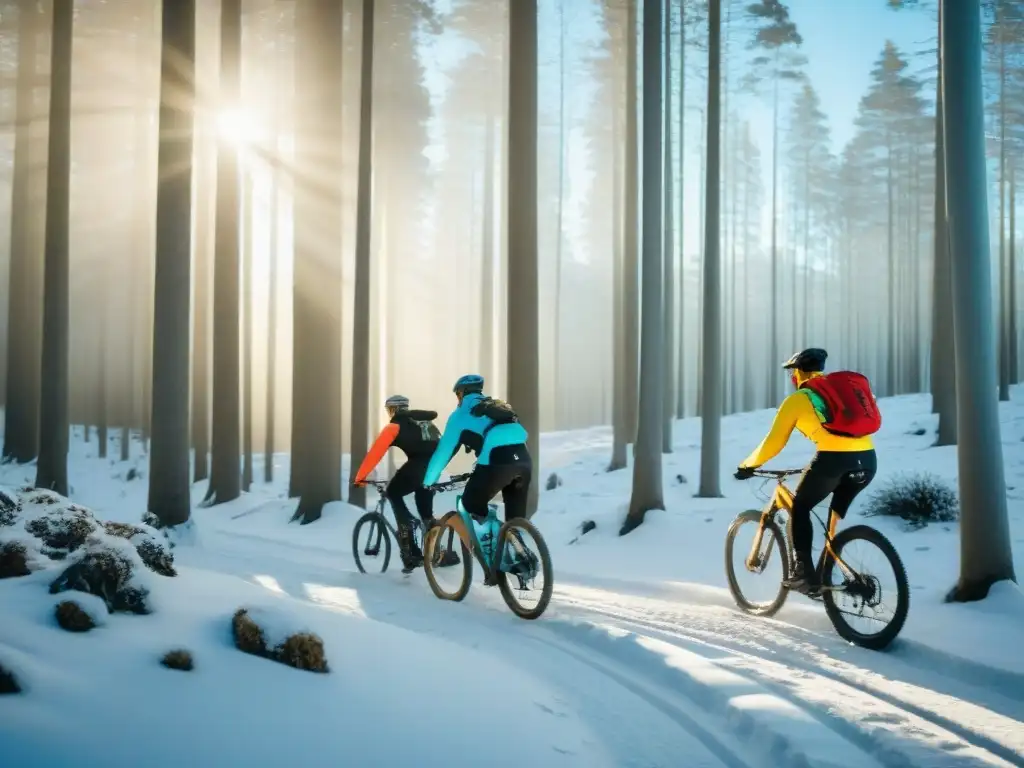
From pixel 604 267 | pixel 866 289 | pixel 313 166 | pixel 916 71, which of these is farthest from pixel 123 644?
pixel 866 289


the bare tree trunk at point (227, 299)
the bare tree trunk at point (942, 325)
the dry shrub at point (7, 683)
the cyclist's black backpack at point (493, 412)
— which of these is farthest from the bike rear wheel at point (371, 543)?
the bare tree trunk at point (942, 325)

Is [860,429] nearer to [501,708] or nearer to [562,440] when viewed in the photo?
[501,708]

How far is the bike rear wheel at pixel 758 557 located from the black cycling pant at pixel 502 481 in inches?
83.5

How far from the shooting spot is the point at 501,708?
400cm

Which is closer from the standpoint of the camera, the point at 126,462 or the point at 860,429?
the point at 860,429

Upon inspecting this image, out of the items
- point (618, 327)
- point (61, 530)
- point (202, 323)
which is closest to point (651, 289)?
point (61, 530)

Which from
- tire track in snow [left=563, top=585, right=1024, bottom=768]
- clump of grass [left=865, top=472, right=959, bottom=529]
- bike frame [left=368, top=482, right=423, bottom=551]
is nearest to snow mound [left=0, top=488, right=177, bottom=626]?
bike frame [left=368, top=482, right=423, bottom=551]

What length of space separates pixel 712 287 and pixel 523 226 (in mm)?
4302

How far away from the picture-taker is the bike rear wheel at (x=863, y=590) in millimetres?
5293

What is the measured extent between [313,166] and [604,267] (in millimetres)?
38368

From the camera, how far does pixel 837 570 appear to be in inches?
227

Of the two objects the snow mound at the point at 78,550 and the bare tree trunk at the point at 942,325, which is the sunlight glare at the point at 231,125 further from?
the bare tree trunk at the point at 942,325

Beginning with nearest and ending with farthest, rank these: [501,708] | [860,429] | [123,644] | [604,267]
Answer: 1. [123,644]
2. [501,708]
3. [860,429]
4. [604,267]

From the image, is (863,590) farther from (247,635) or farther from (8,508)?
(8,508)
